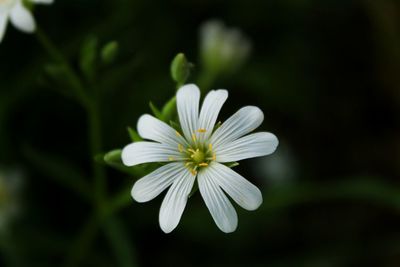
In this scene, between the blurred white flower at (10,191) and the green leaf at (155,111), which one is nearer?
the green leaf at (155,111)

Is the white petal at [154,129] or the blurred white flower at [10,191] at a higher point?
the blurred white flower at [10,191]

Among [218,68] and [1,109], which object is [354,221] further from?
[1,109]

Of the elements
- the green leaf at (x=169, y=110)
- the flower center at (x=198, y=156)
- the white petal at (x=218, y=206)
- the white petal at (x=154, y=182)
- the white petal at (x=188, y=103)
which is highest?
the green leaf at (x=169, y=110)

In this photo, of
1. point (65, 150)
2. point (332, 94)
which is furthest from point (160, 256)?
point (332, 94)

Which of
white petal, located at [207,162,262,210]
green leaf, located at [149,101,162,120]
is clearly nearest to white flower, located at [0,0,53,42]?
green leaf, located at [149,101,162,120]

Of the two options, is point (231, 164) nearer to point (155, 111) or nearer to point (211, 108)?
point (211, 108)

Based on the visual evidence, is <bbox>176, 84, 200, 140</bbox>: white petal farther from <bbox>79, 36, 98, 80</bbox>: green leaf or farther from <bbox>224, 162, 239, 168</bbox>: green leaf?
<bbox>79, 36, 98, 80</bbox>: green leaf

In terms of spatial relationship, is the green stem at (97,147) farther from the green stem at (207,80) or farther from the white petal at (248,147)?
the green stem at (207,80)

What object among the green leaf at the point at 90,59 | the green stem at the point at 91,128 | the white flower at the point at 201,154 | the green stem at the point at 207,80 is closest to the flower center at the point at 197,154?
the white flower at the point at 201,154
